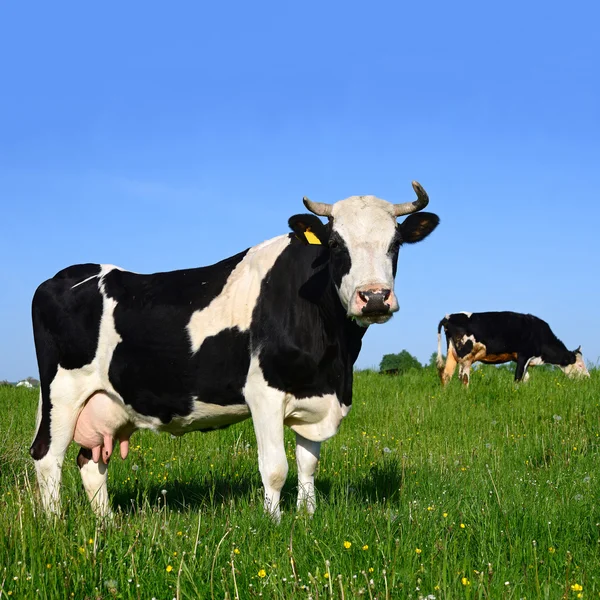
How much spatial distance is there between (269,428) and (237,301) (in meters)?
1.17

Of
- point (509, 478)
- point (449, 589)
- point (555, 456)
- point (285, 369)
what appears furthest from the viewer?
point (555, 456)

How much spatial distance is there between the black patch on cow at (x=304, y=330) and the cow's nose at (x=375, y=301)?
29.3 inches

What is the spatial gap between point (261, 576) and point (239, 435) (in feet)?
20.2

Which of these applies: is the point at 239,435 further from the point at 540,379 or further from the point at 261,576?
the point at 540,379

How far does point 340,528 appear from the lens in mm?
5199

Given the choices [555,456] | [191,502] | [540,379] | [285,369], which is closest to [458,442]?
[555,456]

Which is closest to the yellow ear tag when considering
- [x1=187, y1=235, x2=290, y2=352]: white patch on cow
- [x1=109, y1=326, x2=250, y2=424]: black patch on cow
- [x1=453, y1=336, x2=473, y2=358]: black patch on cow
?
[x1=187, y1=235, x2=290, y2=352]: white patch on cow

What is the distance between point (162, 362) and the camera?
6906 millimetres

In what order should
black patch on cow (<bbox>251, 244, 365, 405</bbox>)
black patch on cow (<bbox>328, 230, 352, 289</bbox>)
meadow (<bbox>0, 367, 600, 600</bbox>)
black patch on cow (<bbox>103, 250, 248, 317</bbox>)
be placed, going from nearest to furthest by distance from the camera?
meadow (<bbox>0, 367, 600, 600</bbox>) → black patch on cow (<bbox>328, 230, 352, 289</bbox>) → black patch on cow (<bbox>251, 244, 365, 405</bbox>) → black patch on cow (<bbox>103, 250, 248, 317</bbox>)

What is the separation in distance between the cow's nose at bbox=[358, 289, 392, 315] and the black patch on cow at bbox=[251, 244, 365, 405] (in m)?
0.74

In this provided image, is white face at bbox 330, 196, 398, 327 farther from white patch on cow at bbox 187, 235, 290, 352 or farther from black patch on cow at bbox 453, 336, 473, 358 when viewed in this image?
black patch on cow at bbox 453, 336, 473, 358

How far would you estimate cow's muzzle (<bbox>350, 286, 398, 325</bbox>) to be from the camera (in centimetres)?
577

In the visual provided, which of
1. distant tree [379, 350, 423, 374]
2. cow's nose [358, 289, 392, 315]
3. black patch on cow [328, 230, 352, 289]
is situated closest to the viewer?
cow's nose [358, 289, 392, 315]

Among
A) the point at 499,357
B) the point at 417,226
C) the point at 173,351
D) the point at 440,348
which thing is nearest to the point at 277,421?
the point at 173,351
